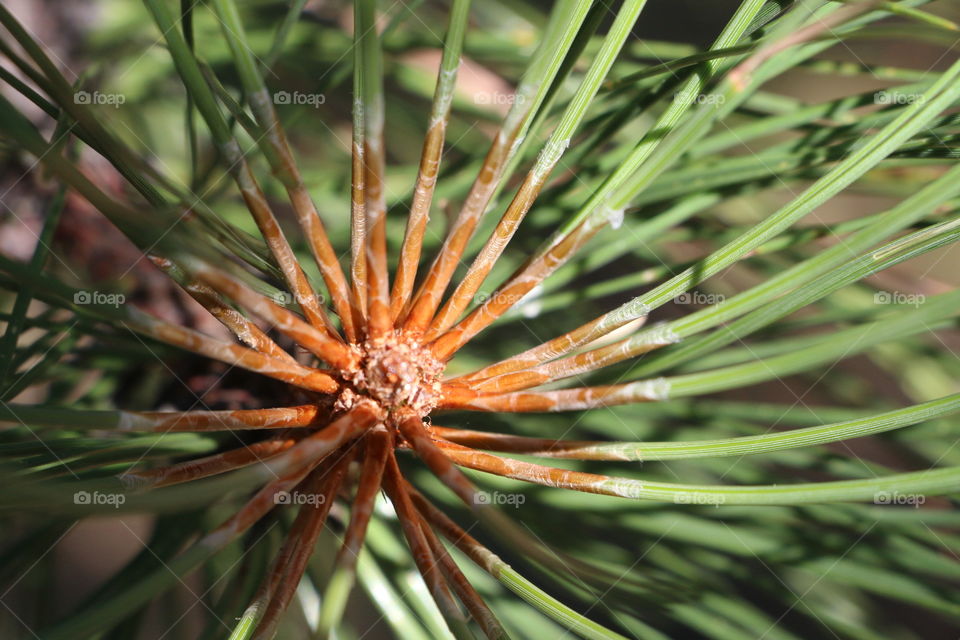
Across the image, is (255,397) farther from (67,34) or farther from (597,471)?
(67,34)

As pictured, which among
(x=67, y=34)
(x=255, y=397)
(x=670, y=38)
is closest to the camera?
(x=255, y=397)

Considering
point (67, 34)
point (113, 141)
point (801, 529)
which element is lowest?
point (801, 529)

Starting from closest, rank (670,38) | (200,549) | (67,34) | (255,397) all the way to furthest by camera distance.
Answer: (200,549), (255,397), (67,34), (670,38)

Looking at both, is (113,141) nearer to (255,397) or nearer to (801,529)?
(255,397)

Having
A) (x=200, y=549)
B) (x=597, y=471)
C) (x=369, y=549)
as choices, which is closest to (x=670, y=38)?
(x=597, y=471)

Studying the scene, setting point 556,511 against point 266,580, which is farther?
point 556,511

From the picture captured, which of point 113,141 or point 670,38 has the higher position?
point 670,38

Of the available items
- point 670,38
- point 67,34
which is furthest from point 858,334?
point 670,38
